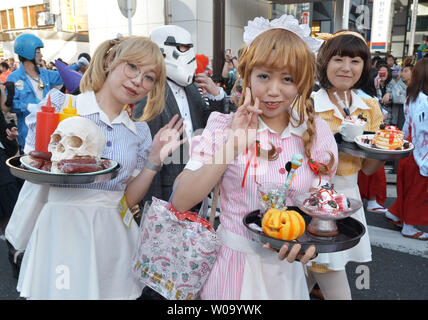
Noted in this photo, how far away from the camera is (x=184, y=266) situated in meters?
1.45

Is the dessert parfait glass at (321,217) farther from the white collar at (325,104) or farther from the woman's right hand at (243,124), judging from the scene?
the white collar at (325,104)

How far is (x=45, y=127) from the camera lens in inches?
63.3

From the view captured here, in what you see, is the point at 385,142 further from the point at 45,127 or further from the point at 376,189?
the point at 376,189

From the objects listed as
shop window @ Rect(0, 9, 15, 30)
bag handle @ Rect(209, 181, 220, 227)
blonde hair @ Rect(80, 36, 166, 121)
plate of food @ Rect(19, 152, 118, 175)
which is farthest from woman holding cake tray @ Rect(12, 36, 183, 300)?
shop window @ Rect(0, 9, 15, 30)

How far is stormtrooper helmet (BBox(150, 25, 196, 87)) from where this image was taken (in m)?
2.94

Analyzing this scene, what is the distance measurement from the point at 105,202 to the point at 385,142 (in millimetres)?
1712

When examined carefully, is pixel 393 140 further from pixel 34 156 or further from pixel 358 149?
pixel 34 156

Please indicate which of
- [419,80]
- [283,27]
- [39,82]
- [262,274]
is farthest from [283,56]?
[39,82]

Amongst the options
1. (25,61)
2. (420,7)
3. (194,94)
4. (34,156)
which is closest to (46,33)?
(25,61)

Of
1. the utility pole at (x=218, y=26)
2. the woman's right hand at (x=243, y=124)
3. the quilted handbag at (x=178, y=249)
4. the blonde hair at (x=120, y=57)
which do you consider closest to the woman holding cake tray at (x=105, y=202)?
the blonde hair at (x=120, y=57)

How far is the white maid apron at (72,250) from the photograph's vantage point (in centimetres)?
167

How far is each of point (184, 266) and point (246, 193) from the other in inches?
15.4

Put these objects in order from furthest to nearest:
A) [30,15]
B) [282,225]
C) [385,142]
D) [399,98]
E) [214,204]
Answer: [30,15] < [399,98] < [385,142] < [214,204] < [282,225]

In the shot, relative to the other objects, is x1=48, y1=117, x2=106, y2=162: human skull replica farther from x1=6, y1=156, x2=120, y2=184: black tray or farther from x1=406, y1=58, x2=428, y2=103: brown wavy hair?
x1=406, y1=58, x2=428, y2=103: brown wavy hair
